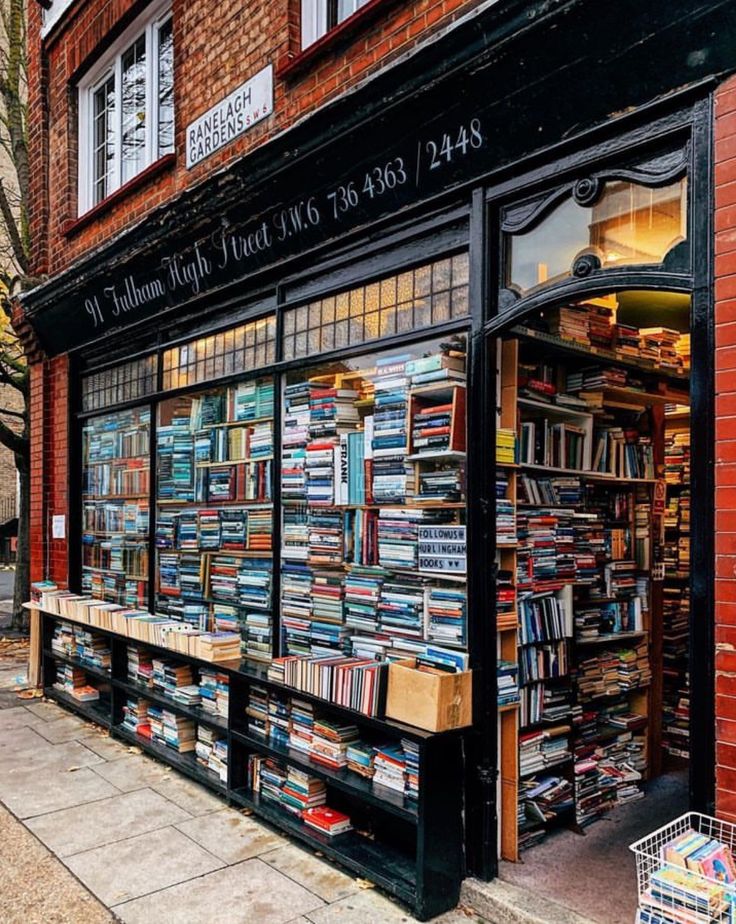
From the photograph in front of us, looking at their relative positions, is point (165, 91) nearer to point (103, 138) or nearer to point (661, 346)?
point (103, 138)

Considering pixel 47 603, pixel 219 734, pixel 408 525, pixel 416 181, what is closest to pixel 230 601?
pixel 219 734

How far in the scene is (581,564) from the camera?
490 cm

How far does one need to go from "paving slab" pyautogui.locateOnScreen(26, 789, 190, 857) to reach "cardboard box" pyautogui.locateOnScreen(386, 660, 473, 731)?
Result: 1832mm

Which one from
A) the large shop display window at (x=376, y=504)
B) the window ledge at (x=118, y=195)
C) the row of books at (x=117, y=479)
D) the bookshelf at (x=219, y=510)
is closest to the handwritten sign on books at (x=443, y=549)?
the large shop display window at (x=376, y=504)

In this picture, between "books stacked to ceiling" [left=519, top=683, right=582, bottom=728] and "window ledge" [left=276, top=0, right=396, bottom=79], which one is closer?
"books stacked to ceiling" [left=519, top=683, right=582, bottom=728]

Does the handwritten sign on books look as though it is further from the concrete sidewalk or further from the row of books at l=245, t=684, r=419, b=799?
the concrete sidewalk

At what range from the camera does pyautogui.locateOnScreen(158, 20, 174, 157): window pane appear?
712 cm

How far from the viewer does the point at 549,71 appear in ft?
11.5

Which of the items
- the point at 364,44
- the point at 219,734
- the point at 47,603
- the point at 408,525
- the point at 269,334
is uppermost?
the point at 364,44

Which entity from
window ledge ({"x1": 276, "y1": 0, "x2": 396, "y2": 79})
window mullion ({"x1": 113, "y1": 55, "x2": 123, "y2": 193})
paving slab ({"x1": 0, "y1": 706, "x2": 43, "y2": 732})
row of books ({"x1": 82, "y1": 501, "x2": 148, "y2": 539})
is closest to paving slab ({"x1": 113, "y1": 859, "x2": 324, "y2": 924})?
paving slab ({"x1": 0, "y1": 706, "x2": 43, "y2": 732})

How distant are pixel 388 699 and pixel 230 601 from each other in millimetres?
2422

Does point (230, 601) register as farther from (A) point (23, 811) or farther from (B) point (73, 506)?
(B) point (73, 506)

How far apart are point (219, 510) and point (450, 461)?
2.63m

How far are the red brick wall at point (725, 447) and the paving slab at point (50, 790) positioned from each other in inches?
157
